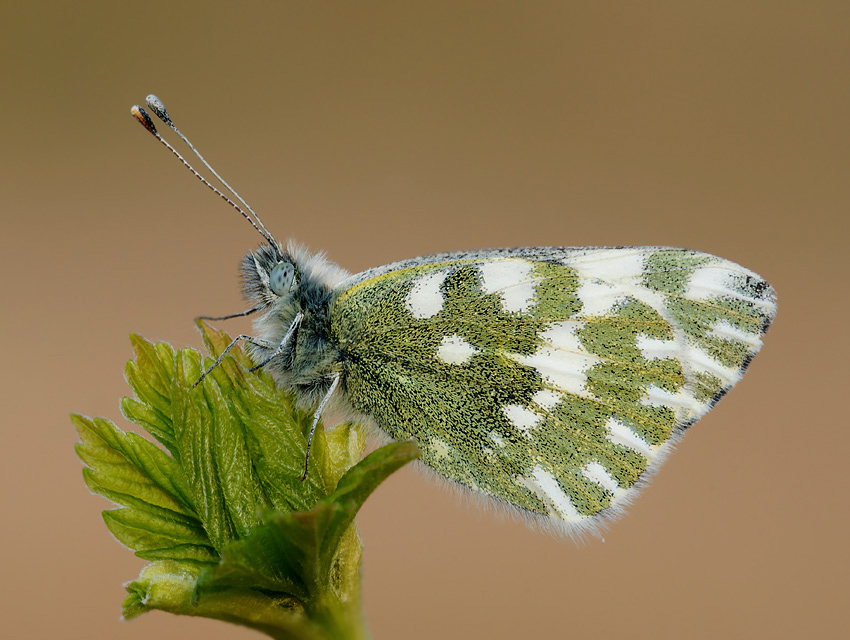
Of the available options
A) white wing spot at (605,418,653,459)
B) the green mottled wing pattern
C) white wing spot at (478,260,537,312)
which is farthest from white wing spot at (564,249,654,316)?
white wing spot at (605,418,653,459)

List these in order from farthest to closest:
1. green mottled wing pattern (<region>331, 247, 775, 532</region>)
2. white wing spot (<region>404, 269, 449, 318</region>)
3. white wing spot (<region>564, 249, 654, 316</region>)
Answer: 1. white wing spot (<region>564, 249, 654, 316</region>)
2. white wing spot (<region>404, 269, 449, 318</region>)
3. green mottled wing pattern (<region>331, 247, 775, 532</region>)

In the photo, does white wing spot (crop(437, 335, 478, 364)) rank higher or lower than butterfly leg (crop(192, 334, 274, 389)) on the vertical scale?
higher

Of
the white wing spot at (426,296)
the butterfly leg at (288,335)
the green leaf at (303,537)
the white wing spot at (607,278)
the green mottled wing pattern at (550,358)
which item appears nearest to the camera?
the green leaf at (303,537)

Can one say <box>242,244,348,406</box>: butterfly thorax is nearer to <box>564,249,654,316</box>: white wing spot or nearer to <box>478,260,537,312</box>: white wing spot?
<box>478,260,537,312</box>: white wing spot

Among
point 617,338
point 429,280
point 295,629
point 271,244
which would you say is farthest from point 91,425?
point 617,338

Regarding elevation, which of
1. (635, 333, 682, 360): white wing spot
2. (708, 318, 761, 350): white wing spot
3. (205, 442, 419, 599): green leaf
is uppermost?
(708, 318, 761, 350): white wing spot

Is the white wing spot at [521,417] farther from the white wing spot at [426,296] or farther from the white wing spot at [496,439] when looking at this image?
the white wing spot at [426,296]

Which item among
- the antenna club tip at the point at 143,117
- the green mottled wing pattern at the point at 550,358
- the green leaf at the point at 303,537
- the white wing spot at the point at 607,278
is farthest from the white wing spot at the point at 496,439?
the antenna club tip at the point at 143,117
